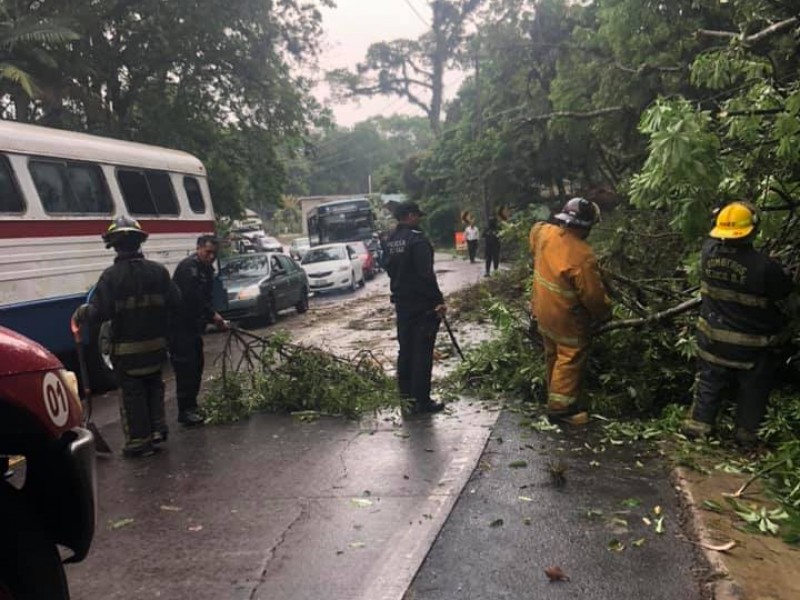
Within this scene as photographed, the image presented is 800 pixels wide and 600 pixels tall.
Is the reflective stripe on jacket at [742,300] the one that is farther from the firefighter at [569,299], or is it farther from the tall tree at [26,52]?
the tall tree at [26,52]

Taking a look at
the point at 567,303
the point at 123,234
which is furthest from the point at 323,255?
the point at 567,303

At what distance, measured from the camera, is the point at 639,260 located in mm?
7699

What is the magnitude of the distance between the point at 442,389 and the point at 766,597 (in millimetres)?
4378

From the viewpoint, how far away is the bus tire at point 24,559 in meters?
2.26

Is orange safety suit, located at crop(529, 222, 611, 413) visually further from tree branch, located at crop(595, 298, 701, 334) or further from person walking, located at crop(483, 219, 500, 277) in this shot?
person walking, located at crop(483, 219, 500, 277)

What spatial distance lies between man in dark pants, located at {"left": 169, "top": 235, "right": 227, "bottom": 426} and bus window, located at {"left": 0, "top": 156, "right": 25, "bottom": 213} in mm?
3011

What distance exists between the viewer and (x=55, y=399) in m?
2.44

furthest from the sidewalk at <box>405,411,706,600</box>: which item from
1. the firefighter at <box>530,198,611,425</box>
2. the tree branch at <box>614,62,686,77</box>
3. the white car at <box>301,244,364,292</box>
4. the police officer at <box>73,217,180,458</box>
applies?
the white car at <box>301,244,364,292</box>

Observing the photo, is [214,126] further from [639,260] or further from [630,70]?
[639,260]

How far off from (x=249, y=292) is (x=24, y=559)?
1197 centimetres

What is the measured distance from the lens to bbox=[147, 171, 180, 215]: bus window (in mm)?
11078

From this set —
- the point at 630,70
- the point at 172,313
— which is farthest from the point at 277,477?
the point at 630,70

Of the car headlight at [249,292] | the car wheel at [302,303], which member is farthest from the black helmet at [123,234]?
the car wheel at [302,303]

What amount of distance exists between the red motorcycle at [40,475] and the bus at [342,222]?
26563mm
